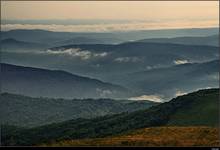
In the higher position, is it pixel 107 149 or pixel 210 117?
pixel 107 149

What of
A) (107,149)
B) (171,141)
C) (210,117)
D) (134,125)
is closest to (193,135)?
(171,141)

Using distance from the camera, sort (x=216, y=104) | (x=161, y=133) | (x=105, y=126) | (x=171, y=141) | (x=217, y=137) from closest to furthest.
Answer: (x=171, y=141) → (x=217, y=137) → (x=161, y=133) → (x=216, y=104) → (x=105, y=126)

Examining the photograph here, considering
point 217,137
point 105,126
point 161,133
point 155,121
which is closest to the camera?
point 217,137

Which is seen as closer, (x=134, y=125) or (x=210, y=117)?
(x=210, y=117)

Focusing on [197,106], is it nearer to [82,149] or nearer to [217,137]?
[217,137]

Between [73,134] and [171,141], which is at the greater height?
[171,141]

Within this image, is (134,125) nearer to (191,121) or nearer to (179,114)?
(179,114)

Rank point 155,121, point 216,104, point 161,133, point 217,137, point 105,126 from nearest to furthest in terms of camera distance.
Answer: point 217,137 → point 161,133 → point 216,104 → point 155,121 → point 105,126

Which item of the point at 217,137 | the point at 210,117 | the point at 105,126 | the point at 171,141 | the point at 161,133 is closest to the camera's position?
the point at 171,141

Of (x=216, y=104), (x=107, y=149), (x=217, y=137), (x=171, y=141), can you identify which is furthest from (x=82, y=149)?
(x=216, y=104)
